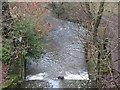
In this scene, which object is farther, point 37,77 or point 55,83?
point 37,77

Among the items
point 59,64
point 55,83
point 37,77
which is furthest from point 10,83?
point 59,64

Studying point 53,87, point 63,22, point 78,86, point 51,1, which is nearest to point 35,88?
point 53,87

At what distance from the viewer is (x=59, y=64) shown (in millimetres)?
6918

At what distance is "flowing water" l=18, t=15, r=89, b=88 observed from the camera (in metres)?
4.83

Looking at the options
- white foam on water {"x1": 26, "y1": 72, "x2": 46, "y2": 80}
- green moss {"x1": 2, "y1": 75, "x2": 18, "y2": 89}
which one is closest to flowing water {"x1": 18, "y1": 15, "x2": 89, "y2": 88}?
white foam on water {"x1": 26, "y1": 72, "x2": 46, "y2": 80}

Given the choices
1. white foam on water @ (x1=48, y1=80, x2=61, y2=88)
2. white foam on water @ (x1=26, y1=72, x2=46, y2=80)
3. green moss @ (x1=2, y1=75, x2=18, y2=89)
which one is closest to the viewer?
green moss @ (x1=2, y1=75, x2=18, y2=89)

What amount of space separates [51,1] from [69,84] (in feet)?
24.7

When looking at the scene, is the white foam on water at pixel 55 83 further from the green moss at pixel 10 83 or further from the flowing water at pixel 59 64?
the green moss at pixel 10 83

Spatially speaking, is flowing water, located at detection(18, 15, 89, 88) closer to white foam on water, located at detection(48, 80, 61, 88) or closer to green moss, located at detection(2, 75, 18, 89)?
white foam on water, located at detection(48, 80, 61, 88)

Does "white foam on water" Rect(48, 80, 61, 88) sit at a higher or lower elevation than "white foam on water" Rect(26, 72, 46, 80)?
higher

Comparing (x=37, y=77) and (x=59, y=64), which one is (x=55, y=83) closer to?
(x=37, y=77)

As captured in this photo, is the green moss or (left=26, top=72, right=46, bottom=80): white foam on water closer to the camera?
the green moss

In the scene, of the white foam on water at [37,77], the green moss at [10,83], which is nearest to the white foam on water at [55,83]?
the white foam on water at [37,77]

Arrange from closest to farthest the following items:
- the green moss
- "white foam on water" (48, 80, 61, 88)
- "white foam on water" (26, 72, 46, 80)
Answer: the green moss
"white foam on water" (48, 80, 61, 88)
"white foam on water" (26, 72, 46, 80)
